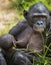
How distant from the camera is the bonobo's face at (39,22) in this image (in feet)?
29.3

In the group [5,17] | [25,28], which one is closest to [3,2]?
[5,17]

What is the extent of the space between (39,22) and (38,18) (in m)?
0.22

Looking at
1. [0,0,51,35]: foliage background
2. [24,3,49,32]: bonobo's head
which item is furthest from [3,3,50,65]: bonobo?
[0,0,51,35]: foliage background

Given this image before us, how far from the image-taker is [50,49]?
29.7 feet

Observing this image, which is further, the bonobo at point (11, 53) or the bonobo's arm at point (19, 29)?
the bonobo's arm at point (19, 29)

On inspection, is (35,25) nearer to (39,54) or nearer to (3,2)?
(39,54)

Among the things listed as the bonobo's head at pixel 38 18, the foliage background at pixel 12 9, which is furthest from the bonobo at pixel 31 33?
the foliage background at pixel 12 9

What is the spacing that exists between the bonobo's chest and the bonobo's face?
0.94 ft

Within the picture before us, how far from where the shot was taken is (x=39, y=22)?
900 cm

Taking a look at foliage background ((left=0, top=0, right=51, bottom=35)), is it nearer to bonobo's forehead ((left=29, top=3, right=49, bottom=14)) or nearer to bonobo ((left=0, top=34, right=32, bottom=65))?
bonobo's forehead ((left=29, top=3, right=49, bottom=14))

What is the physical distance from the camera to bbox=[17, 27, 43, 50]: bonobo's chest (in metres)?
9.38

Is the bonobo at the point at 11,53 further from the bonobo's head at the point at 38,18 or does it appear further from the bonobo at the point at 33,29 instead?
the bonobo's head at the point at 38,18

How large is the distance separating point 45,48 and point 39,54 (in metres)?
0.21

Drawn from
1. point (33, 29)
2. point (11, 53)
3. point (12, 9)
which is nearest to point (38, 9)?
point (33, 29)
